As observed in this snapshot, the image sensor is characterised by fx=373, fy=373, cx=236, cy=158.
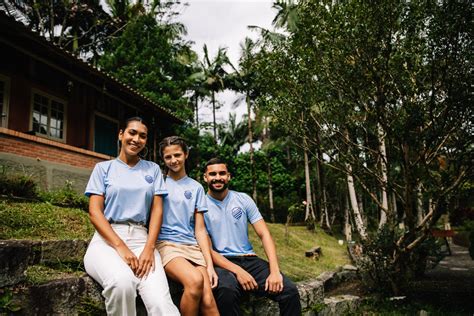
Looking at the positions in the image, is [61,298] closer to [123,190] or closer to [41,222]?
[123,190]

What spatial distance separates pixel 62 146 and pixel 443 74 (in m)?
7.66

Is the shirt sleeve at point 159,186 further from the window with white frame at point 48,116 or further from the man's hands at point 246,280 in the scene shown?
the window with white frame at point 48,116

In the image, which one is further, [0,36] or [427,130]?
[0,36]

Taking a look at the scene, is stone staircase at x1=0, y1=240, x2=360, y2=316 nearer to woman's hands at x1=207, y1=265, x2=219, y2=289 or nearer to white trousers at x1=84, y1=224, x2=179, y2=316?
white trousers at x1=84, y1=224, x2=179, y2=316

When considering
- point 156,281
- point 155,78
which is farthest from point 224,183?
point 155,78

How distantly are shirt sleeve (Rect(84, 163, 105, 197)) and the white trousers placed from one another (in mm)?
324

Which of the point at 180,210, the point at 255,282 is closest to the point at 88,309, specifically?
the point at 180,210

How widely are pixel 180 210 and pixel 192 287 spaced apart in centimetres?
71

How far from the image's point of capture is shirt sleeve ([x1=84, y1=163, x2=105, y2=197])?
2.79 metres

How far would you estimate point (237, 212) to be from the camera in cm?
350

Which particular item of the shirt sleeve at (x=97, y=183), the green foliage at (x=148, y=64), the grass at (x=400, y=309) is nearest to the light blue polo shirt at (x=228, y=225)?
the shirt sleeve at (x=97, y=183)

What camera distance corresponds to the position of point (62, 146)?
8.51 meters

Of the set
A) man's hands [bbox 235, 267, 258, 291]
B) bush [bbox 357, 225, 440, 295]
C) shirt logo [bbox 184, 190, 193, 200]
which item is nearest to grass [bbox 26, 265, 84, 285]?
shirt logo [bbox 184, 190, 193, 200]

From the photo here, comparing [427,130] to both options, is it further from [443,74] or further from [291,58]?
[291,58]
